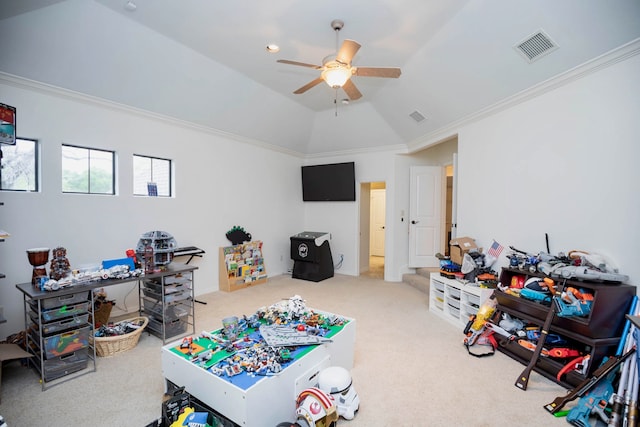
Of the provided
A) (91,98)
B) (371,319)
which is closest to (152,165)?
(91,98)

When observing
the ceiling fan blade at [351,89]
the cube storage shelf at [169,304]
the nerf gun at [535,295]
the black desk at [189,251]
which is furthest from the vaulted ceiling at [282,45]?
the cube storage shelf at [169,304]

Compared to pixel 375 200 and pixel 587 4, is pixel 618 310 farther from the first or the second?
pixel 375 200

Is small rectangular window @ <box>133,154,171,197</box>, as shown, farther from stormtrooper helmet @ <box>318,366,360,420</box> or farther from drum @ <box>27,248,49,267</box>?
stormtrooper helmet @ <box>318,366,360,420</box>

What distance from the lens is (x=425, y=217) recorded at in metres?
5.81

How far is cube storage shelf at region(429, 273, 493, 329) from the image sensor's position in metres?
3.42

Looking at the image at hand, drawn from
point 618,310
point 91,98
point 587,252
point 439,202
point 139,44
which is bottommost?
point 618,310

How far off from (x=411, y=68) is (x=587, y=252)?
9.34ft

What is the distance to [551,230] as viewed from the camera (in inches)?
117

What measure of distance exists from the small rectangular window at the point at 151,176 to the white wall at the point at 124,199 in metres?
0.13

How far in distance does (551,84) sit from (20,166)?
5.56 m

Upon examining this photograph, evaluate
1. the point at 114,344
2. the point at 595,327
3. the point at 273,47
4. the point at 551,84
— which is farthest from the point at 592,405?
the point at 273,47

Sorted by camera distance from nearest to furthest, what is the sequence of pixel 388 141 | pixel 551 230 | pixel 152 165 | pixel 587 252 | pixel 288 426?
pixel 288 426 < pixel 587 252 < pixel 551 230 < pixel 152 165 < pixel 388 141

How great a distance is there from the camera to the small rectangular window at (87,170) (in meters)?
3.37

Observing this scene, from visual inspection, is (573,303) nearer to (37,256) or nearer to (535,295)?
(535,295)
